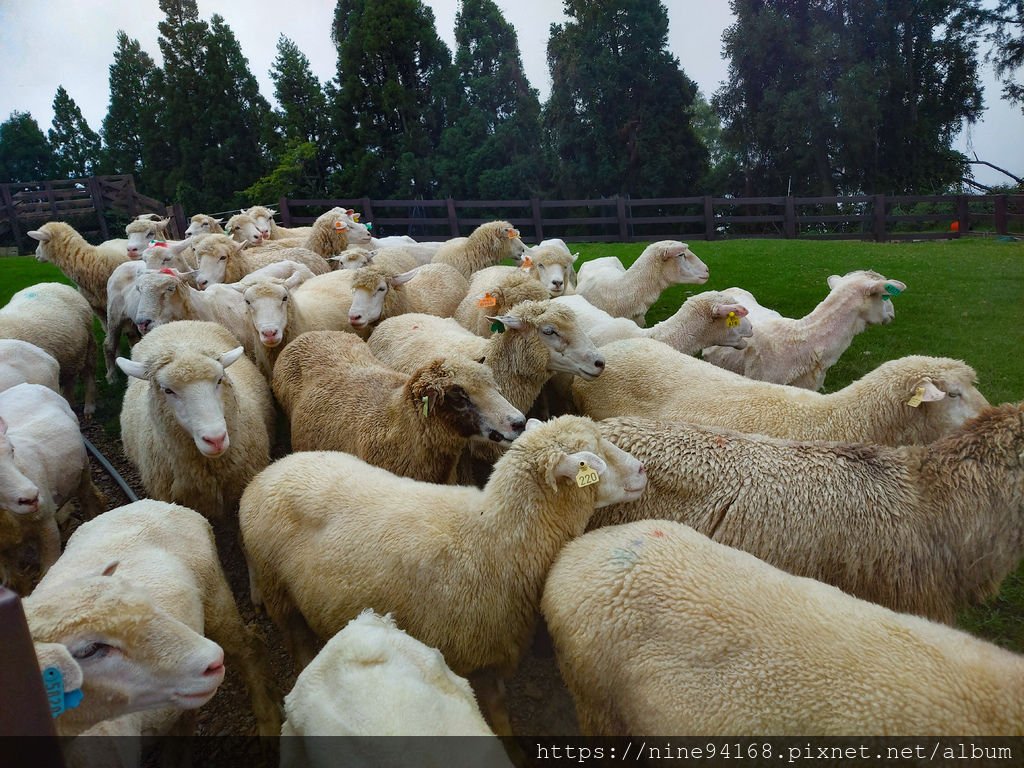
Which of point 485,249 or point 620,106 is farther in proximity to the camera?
point 620,106

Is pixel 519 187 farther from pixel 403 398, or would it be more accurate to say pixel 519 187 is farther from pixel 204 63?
pixel 403 398

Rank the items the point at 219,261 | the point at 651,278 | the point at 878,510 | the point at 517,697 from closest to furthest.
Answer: the point at 878,510
the point at 517,697
the point at 219,261
the point at 651,278

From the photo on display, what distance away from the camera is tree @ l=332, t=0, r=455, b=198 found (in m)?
23.6

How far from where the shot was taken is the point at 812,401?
435cm

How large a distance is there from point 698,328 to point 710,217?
1330cm

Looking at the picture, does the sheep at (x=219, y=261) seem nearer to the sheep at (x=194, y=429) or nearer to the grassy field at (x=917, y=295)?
the grassy field at (x=917, y=295)

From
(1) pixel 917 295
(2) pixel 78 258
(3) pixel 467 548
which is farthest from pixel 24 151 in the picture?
(3) pixel 467 548

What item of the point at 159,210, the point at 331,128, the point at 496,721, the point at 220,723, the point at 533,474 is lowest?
the point at 220,723

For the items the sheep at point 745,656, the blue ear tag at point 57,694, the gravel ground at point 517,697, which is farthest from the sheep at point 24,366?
the sheep at point 745,656

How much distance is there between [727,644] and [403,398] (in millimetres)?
2599

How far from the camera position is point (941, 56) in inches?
819

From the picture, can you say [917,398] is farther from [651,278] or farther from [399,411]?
[651,278]

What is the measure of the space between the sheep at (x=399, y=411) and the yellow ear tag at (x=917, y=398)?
2295mm

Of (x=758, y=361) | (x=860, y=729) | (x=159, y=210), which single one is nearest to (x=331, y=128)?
(x=159, y=210)
